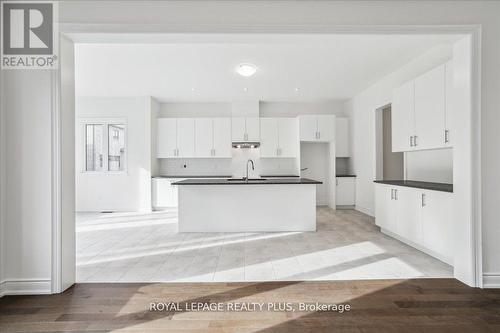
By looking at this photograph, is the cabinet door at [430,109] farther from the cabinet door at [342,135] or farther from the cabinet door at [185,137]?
the cabinet door at [185,137]

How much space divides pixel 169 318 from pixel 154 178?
5.41 m

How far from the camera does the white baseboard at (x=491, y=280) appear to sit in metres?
2.58

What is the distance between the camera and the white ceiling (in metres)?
2.83

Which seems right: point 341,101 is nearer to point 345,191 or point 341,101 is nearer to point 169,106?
point 345,191

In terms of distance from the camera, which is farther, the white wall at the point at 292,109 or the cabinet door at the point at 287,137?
the white wall at the point at 292,109

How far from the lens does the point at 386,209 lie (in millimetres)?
4406

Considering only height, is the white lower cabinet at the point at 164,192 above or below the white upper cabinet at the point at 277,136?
below

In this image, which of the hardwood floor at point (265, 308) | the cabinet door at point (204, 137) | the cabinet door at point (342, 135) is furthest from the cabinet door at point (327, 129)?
the hardwood floor at point (265, 308)

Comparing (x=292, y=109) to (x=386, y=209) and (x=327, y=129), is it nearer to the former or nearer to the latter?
(x=327, y=129)

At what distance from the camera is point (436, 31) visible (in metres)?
2.60

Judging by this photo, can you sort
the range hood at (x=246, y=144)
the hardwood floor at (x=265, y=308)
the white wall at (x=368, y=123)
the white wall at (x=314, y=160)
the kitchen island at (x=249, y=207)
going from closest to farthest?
the hardwood floor at (x=265, y=308)
the kitchen island at (x=249, y=207)
the white wall at (x=368, y=123)
the range hood at (x=246, y=144)
the white wall at (x=314, y=160)

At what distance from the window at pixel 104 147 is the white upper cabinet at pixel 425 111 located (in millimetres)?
6124

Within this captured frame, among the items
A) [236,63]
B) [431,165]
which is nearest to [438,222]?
[431,165]

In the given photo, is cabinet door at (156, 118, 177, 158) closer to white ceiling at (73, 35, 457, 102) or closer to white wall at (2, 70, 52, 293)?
white ceiling at (73, 35, 457, 102)
